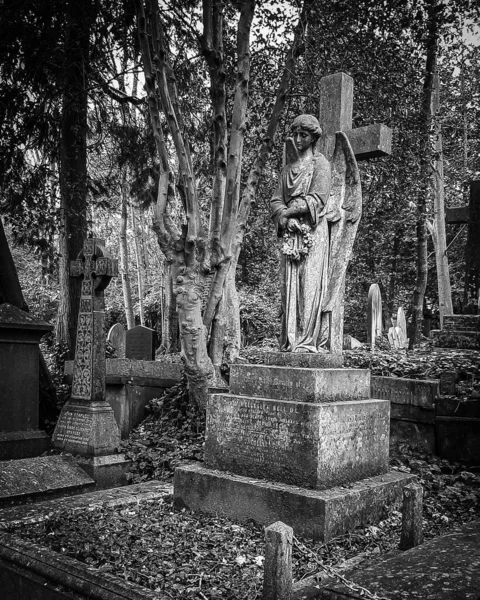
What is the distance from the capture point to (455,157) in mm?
25312

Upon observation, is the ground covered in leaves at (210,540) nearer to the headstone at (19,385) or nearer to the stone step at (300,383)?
the stone step at (300,383)

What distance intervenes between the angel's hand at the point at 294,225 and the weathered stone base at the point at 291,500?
2237mm

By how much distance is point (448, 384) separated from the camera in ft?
24.9

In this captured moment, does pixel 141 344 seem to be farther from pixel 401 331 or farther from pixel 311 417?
pixel 311 417

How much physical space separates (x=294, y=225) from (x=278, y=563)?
10.7 feet

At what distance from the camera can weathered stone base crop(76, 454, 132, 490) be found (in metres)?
6.88

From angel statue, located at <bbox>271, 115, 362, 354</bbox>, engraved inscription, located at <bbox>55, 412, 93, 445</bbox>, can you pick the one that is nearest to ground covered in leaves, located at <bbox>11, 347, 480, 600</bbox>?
angel statue, located at <bbox>271, 115, 362, 354</bbox>

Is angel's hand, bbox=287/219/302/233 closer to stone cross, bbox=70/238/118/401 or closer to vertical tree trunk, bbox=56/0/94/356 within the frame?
stone cross, bbox=70/238/118/401

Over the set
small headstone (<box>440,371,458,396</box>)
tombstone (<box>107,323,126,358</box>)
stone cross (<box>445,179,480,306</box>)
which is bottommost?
small headstone (<box>440,371,458,396</box>)

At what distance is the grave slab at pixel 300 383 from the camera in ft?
16.8

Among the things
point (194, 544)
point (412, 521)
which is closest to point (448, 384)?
point (412, 521)

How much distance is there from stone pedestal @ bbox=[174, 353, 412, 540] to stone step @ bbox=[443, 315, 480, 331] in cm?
732

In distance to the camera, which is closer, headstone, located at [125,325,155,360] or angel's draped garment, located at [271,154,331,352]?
angel's draped garment, located at [271,154,331,352]

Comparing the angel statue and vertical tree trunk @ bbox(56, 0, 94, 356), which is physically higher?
vertical tree trunk @ bbox(56, 0, 94, 356)
